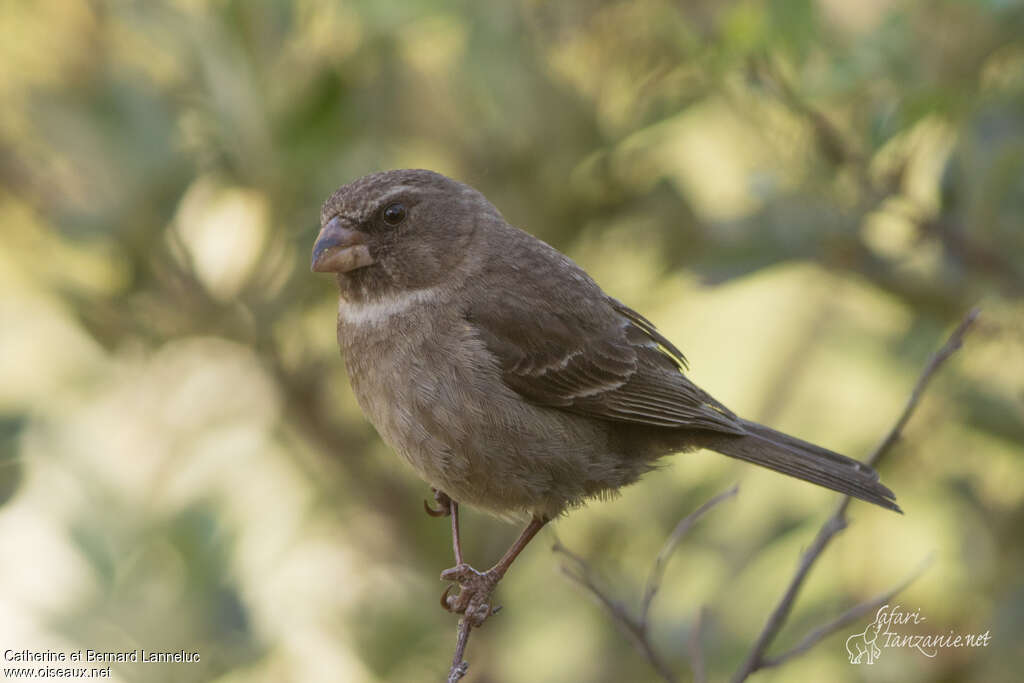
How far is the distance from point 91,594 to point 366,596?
2.76 ft

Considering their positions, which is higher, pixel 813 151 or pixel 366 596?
pixel 813 151

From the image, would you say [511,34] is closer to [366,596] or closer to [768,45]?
[768,45]

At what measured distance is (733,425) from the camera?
3221 millimetres

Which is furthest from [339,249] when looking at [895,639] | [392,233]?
[895,639]

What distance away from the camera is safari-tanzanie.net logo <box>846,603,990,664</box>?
140 inches

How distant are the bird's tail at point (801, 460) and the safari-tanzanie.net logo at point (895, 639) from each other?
27.1 inches

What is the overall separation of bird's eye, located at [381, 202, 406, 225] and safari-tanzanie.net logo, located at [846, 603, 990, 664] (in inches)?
73.7

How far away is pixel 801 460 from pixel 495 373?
895mm

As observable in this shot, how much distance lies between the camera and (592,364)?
308 centimetres

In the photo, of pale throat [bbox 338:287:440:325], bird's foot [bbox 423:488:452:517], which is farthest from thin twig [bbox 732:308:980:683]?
pale throat [bbox 338:287:440:325]

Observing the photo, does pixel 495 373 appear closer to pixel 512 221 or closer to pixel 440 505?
pixel 440 505

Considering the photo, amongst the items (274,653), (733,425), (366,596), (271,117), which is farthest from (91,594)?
(733,425)

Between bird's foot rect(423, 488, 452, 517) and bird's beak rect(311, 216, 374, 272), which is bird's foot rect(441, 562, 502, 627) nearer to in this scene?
bird's foot rect(423, 488, 452, 517)

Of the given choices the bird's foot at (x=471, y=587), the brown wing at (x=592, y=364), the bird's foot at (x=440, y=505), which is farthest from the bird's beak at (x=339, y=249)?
the bird's foot at (x=471, y=587)
